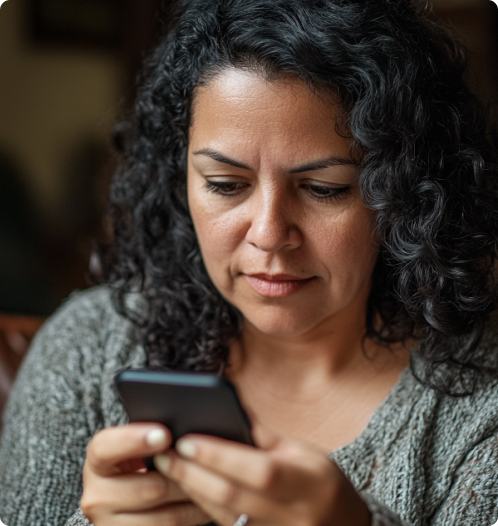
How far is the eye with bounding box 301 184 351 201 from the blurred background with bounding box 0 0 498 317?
2.28 metres

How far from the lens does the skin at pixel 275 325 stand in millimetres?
704

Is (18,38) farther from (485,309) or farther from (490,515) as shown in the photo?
(490,515)

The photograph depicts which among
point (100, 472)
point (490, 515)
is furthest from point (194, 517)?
point (490, 515)

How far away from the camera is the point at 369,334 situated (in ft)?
4.16

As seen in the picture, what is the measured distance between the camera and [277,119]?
38.6 inches

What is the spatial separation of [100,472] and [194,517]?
0.13m

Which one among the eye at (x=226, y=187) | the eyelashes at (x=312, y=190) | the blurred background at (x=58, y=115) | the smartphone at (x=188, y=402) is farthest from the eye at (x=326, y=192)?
the blurred background at (x=58, y=115)

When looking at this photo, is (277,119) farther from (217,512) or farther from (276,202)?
(217,512)

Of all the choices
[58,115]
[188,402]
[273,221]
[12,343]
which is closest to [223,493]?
[188,402]

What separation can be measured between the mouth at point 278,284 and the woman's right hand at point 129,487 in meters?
0.38

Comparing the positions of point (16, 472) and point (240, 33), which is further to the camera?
point (16, 472)

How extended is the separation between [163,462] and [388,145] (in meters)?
0.60

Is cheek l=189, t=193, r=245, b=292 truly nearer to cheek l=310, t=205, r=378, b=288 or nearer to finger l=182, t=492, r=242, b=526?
cheek l=310, t=205, r=378, b=288

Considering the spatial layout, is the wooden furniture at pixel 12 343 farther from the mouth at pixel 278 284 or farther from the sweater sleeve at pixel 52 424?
the mouth at pixel 278 284
